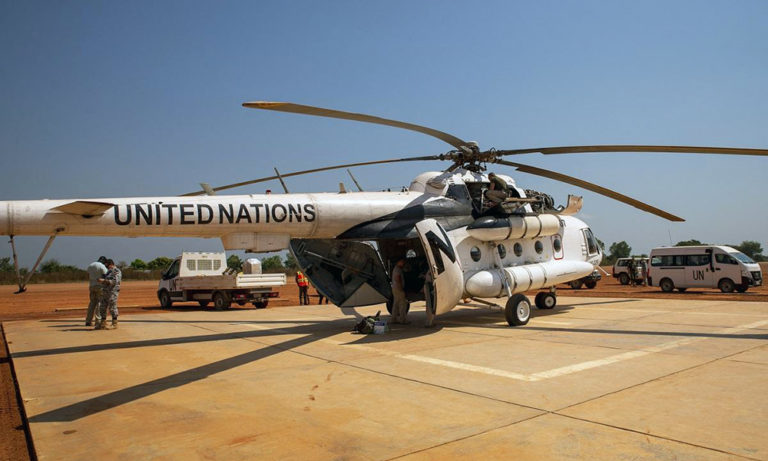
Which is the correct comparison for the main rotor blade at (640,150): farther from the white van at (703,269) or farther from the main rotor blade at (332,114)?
the white van at (703,269)

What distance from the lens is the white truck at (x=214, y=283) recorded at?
63.6 ft

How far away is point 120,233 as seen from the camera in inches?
347

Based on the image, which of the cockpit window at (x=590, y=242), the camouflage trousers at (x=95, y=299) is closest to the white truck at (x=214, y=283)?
the camouflage trousers at (x=95, y=299)

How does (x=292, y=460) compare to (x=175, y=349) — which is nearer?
(x=292, y=460)

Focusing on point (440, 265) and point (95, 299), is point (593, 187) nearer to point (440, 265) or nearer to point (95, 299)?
point (440, 265)

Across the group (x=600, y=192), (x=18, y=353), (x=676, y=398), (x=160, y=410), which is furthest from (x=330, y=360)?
(x=600, y=192)

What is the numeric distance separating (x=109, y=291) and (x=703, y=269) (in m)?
22.9

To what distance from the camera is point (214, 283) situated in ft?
64.0

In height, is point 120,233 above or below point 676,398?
above

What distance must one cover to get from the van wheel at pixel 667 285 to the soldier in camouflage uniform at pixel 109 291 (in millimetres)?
22397

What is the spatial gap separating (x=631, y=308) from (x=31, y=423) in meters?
14.6

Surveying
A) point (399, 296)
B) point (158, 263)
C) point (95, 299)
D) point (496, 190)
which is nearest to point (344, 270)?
point (399, 296)

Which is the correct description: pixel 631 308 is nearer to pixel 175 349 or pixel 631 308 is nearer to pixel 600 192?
pixel 600 192

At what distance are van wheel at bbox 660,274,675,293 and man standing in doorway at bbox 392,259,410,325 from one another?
16665 millimetres
